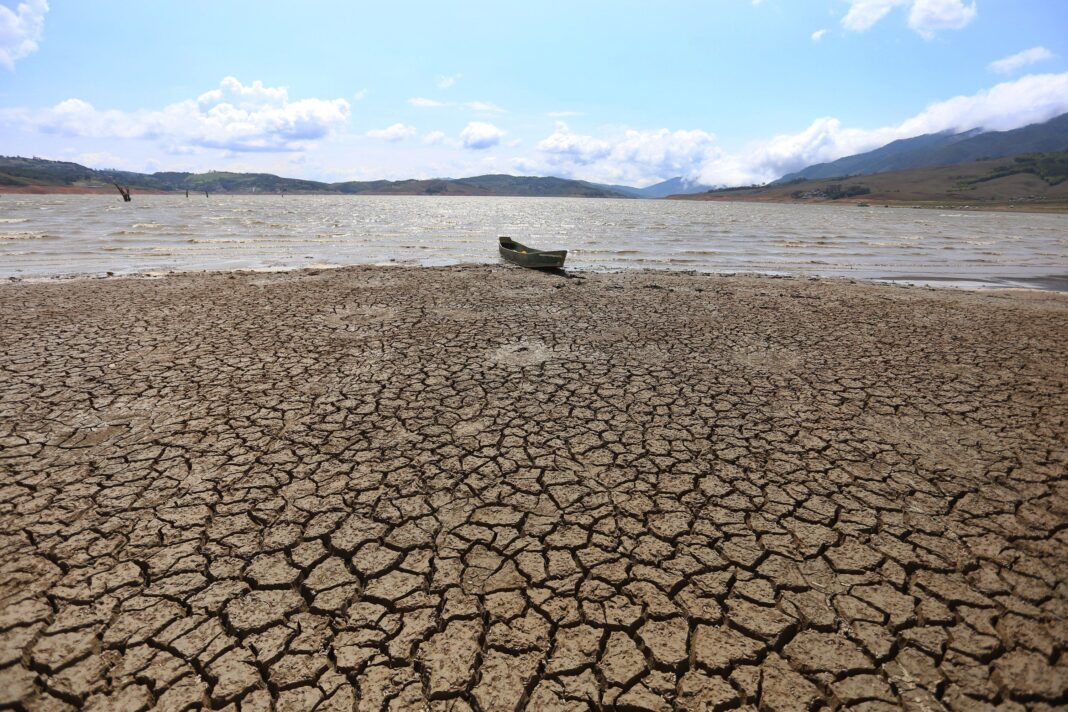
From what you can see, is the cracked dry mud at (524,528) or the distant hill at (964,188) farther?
the distant hill at (964,188)

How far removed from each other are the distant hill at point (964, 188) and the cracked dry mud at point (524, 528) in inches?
5322

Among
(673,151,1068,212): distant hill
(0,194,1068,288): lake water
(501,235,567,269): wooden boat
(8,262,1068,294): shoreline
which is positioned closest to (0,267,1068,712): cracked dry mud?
(8,262,1068,294): shoreline

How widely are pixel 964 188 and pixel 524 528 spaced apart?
610ft

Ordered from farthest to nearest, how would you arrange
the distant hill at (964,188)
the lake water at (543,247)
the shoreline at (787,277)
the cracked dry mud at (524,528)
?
the distant hill at (964,188) → the lake water at (543,247) → the shoreline at (787,277) → the cracked dry mud at (524,528)

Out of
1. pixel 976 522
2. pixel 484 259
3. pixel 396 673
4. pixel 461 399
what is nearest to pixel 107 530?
pixel 396 673

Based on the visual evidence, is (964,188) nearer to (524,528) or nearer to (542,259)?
(542,259)

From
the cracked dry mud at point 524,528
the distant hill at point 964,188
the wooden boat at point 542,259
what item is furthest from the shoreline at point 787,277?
the distant hill at point 964,188

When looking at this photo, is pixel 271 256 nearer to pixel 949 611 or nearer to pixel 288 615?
pixel 288 615

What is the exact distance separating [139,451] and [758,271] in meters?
21.1

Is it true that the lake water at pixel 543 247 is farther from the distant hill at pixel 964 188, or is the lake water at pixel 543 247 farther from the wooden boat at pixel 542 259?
the distant hill at pixel 964 188

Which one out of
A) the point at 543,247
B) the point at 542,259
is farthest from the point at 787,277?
the point at 543,247

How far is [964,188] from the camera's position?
450 ft

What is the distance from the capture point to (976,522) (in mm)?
4094

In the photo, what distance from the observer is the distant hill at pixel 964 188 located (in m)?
116
